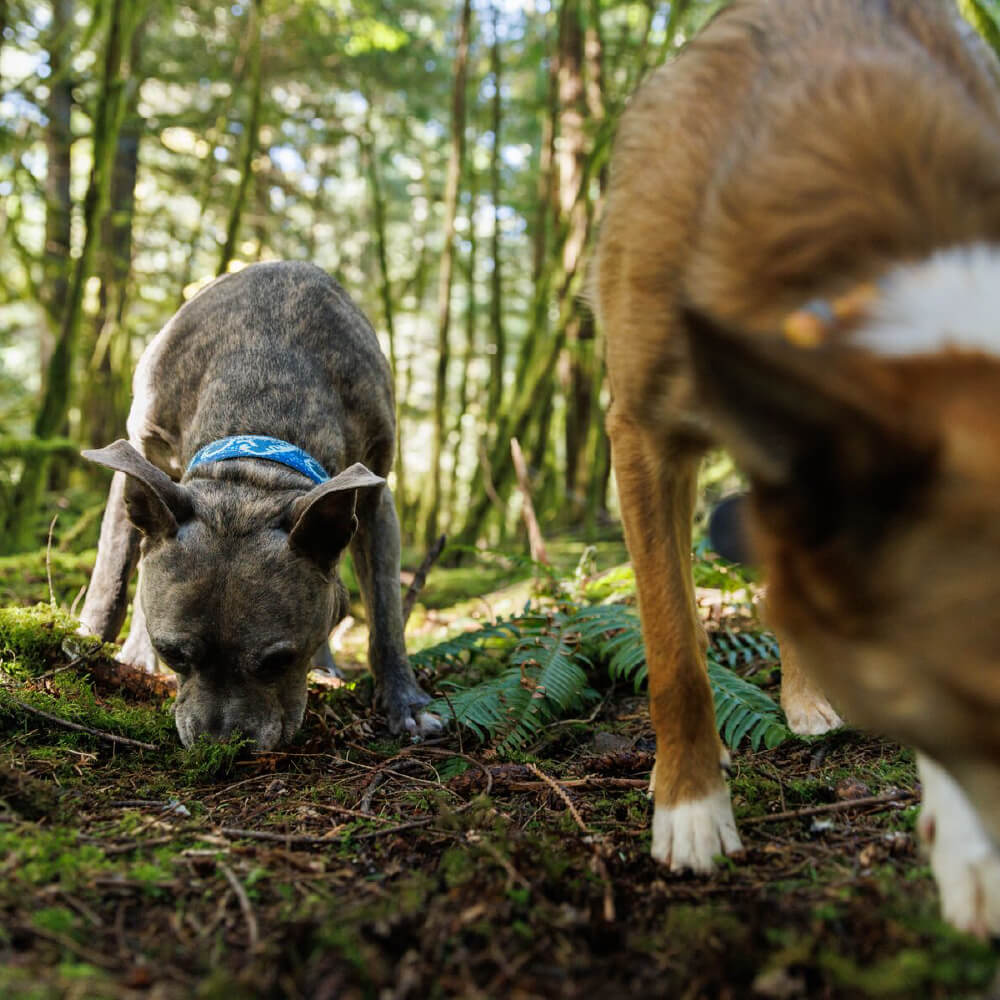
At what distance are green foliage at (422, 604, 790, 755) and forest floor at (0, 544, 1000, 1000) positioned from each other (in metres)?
0.18

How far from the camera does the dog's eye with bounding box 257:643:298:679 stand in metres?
3.71

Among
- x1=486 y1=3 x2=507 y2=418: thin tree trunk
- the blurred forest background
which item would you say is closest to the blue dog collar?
the blurred forest background

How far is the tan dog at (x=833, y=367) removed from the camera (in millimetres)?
1391

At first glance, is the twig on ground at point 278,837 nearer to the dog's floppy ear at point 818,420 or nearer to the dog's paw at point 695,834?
the dog's paw at point 695,834

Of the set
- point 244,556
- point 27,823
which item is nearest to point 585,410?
point 244,556

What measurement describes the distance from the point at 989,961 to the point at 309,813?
1.86 metres

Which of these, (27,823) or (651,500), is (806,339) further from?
(27,823)

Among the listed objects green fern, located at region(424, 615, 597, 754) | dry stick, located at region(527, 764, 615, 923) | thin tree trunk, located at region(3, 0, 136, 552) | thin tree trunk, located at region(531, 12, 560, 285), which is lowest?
dry stick, located at region(527, 764, 615, 923)

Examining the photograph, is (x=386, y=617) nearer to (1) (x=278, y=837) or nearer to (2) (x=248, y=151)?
(1) (x=278, y=837)

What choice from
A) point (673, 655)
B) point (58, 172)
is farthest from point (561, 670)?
point (58, 172)

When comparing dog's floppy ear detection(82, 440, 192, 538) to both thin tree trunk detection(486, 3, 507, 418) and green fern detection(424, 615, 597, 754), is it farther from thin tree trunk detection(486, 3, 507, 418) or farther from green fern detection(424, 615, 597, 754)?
thin tree trunk detection(486, 3, 507, 418)

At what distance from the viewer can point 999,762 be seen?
1.41 meters

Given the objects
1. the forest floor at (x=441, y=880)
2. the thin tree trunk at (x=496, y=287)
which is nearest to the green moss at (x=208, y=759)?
the forest floor at (x=441, y=880)

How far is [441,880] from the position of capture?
7.00 feet
